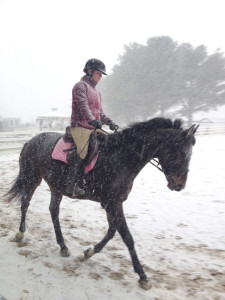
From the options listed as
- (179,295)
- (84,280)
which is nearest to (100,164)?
(84,280)

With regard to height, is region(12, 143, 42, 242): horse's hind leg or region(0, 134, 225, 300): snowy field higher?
region(12, 143, 42, 242): horse's hind leg

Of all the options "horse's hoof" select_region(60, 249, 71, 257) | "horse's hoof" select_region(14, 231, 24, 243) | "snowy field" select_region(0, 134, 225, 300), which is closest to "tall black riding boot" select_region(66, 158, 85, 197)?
"horse's hoof" select_region(60, 249, 71, 257)

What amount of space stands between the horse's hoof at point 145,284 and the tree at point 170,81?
30.2 meters

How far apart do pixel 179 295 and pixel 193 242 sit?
4.71 ft

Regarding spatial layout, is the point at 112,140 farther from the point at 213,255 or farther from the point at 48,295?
the point at 213,255

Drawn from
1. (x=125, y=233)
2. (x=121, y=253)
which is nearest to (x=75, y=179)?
(x=125, y=233)

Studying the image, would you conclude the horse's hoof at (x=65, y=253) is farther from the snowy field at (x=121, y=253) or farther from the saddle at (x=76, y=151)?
the saddle at (x=76, y=151)

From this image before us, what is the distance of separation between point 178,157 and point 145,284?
5.64 feet

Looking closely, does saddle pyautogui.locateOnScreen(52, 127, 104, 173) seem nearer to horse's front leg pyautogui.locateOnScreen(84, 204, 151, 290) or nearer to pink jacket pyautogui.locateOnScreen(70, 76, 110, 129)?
pink jacket pyautogui.locateOnScreen(70, 76, 110, 129)

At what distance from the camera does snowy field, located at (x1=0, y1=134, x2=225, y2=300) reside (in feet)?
9.70

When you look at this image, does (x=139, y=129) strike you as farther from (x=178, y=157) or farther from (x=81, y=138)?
(x=81, y=138)

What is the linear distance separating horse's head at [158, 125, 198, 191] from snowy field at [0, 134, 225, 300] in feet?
4.37

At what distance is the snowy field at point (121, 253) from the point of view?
116 inches

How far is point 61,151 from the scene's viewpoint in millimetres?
3693
